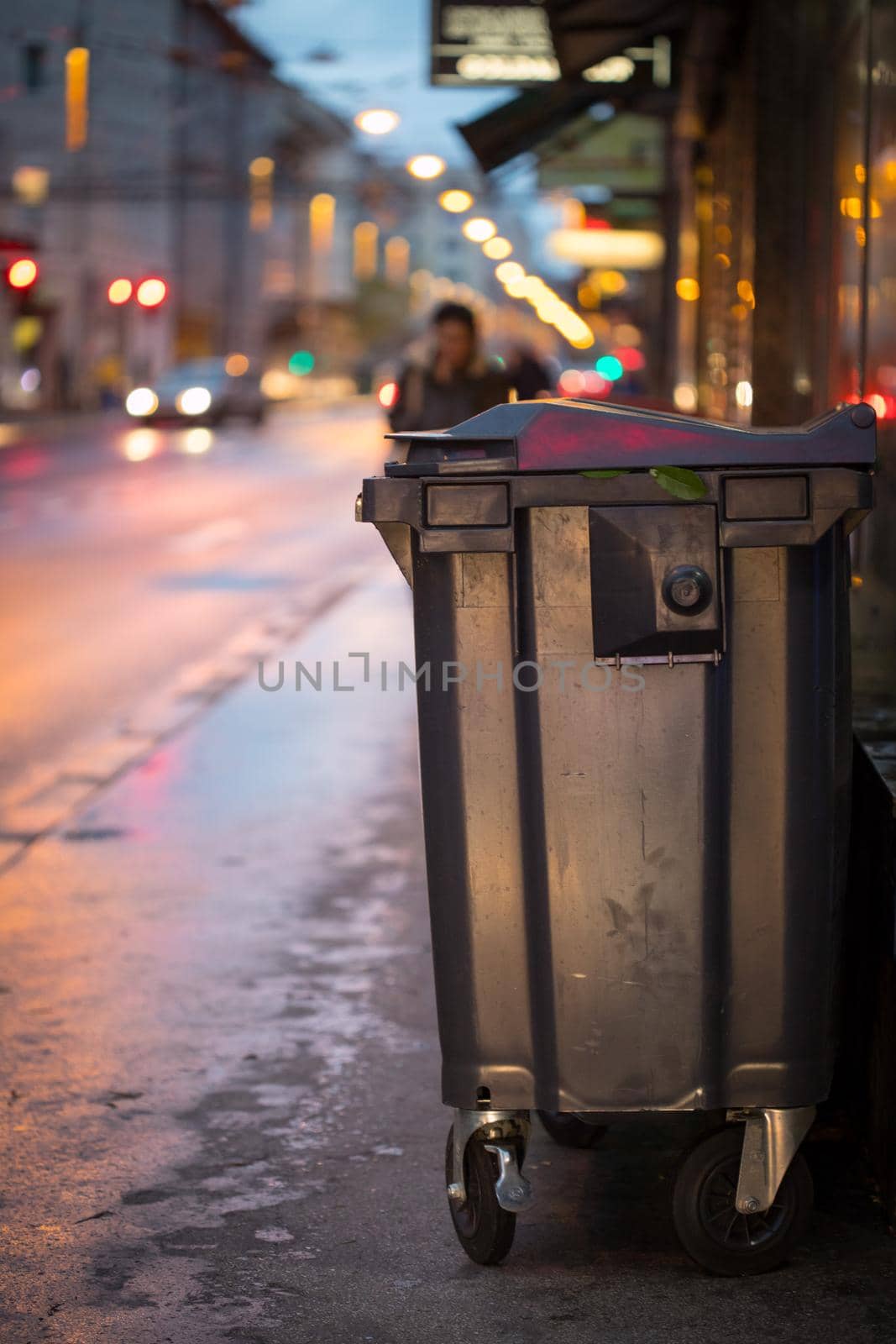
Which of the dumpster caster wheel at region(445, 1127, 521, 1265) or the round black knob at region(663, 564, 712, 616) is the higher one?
the round black knob at region(663, 564, 712, 616)

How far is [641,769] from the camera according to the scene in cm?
367

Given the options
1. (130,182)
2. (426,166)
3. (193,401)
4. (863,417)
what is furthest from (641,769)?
(130,182)

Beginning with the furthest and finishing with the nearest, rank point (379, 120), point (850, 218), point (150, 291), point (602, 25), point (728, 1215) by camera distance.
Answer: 1. point (150, 291)
2. point (379, 120)
3. point (602, 25)
4. point (850, 218)
5. point (728, 1215)

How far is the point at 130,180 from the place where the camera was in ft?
207

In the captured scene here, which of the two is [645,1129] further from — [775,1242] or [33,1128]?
[33,1128]

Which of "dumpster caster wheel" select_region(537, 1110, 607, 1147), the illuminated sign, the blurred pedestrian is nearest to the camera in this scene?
"dumpster caster wheel" select_region(537, 1110, 607, 1147)

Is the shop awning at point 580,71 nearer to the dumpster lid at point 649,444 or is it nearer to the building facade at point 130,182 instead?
the dumpster lid at point 649,444

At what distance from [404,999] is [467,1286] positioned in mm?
1880

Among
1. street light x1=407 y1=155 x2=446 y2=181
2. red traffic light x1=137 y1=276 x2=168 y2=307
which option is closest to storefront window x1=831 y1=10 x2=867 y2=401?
street light x1=407 y1=155 x2=446 y2=181

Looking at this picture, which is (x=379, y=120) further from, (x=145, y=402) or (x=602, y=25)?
(x=602, y=25)

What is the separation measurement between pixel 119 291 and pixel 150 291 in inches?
39.9

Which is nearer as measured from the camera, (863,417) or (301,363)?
(863,417)

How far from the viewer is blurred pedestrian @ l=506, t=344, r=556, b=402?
30.4 feet

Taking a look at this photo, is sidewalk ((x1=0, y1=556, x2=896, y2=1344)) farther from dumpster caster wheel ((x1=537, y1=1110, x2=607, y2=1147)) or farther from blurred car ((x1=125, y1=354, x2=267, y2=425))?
blurred car ((x1=125, y1=354, x2=267, y2=425))
